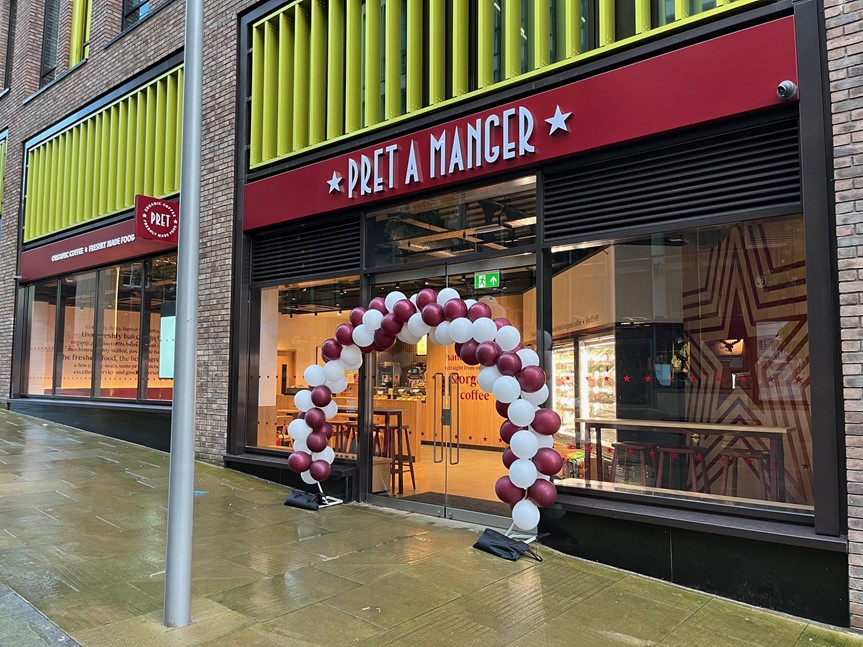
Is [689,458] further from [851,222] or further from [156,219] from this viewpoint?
[156,219]

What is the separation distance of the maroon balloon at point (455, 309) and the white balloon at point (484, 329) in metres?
0.27

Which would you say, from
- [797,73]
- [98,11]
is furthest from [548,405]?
[98,11]

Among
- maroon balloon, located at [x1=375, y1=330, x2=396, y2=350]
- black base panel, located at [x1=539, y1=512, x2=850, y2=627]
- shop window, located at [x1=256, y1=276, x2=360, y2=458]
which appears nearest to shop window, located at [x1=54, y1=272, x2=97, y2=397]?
shop window, located at [x1=256, y1=276, x2=360, y2=458]

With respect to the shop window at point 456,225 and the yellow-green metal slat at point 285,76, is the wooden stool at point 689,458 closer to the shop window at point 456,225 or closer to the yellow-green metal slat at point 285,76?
the shop window at point 456,225

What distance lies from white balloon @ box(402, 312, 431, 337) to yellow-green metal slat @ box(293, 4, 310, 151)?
3818mm

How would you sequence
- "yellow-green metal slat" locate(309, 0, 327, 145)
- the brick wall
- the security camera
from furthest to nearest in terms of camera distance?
1. "yellow-green metal slat" locate(309, 0, 327, 145)
2. the security camera
3. the brick wall

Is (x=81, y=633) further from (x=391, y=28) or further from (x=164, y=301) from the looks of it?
(x=164, y=301)

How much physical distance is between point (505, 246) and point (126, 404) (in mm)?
8145

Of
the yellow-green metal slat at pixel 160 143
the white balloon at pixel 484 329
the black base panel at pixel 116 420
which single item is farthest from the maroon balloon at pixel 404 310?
the yellow-green metal slat at pixel 160 143

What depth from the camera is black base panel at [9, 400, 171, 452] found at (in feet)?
34.1

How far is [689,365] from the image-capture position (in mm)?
5645

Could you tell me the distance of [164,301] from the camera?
36.5 ft

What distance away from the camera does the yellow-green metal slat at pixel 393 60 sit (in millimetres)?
7676

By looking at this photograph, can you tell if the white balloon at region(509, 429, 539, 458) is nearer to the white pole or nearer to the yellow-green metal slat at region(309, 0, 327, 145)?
the white pole
